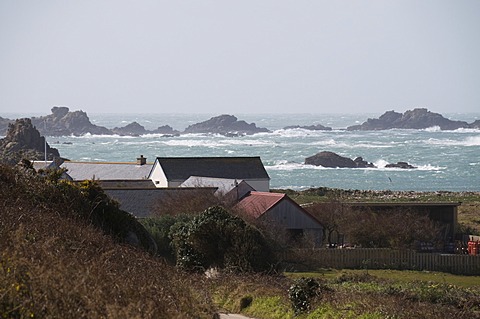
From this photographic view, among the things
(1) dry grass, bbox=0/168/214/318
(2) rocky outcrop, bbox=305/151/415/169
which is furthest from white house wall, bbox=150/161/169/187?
(2) rocky outcrop, bbox=305/151/415/169

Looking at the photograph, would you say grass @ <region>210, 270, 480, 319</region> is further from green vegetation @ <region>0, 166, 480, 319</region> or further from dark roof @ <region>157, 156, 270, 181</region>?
dark roof @ <region>157, 156, 270, 181</region>

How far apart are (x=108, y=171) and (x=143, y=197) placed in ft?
59.9

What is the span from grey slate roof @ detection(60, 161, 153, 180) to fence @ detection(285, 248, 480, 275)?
24016 millimetres

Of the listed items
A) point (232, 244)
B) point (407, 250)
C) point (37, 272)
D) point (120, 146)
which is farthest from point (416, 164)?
point (37, 272)

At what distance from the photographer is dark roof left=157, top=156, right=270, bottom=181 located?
57.2m

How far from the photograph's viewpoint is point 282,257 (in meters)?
31.8

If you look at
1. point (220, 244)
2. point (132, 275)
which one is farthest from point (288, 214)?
point (132, 275)

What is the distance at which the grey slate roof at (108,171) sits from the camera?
6044 cm

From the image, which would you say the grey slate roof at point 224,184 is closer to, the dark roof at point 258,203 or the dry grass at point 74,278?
the dark roof at point 258,203

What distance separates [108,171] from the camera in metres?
61.4

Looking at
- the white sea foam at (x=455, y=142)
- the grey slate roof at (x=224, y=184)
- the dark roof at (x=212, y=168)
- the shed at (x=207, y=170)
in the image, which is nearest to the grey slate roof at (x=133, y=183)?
the shed at (x=207, y=170)

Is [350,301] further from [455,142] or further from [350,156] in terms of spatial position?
[455,142]

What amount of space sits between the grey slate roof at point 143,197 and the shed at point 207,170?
37.4 feet

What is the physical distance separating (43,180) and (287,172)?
9856cm
